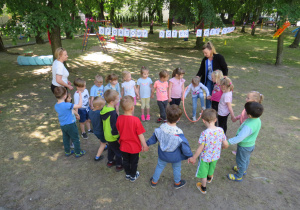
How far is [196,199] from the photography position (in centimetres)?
302

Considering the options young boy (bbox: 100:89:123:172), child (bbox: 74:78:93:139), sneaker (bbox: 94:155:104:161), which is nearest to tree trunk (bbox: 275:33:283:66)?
child (bbox: 74:78:93:139)

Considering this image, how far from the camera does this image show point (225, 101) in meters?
3.83

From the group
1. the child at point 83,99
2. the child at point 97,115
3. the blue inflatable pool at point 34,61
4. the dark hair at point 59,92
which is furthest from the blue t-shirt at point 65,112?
the blue inflatable pool at point 34,61

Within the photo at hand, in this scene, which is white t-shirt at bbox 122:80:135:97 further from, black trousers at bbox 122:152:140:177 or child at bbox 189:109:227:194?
child at bbox 189:109:227:194

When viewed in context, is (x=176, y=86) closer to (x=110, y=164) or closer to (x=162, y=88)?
(x=162, y=88)

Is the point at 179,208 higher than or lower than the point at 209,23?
lower

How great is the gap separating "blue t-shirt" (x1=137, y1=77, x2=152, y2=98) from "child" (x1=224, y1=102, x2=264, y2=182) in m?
2.43

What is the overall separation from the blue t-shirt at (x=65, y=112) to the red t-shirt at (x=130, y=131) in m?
1.08

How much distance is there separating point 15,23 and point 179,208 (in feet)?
26.3

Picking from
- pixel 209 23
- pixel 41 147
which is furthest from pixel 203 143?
pixel 209 23

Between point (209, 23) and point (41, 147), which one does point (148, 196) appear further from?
point (209, 23)

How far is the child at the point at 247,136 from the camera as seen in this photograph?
2850 millimetres

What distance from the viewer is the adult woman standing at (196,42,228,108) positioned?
4613mm

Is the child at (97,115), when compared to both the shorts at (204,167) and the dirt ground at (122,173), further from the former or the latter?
the shorts at (204,167)
